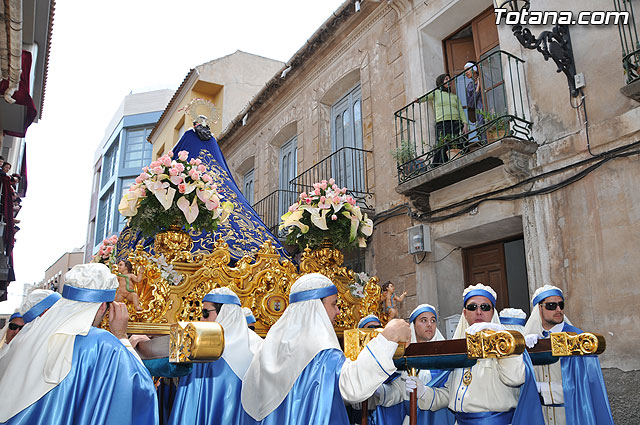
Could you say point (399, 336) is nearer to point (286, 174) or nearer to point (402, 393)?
point (402, 393)

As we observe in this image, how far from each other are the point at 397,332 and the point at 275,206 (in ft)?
30.3

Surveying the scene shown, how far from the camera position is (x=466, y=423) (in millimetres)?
2883

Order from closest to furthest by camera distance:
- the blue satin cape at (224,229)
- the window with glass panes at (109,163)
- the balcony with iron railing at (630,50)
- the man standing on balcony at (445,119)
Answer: the balcony with iron railing at (630,50), the blue satin cape at (224,229), the man standing on balcony at (445,119), the window with glass panes at (109,163)

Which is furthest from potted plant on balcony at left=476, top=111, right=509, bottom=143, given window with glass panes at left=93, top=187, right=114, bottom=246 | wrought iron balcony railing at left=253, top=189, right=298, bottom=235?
window with glass panes at left=93, top=187, right=114, bottom=246

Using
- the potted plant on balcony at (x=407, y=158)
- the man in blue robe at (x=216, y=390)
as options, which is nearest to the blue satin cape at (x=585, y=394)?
the man in blue robe at (x=216, y=390)

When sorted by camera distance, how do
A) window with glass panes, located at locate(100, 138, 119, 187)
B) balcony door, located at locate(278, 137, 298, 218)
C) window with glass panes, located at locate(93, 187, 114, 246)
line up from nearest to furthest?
balcony door, located at locate(278, 137, 298, 218) → window with glass panes, located at locate(93, 187, 114, 246) → window with glass panes, located at locate(100, 138, 119, 187)

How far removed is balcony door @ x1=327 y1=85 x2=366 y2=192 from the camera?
29.7 feet

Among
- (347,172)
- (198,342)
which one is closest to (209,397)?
(198,342)

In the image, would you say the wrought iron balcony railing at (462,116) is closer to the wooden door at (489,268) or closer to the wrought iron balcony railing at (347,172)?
the wrought iron balcony railing at (347,172)

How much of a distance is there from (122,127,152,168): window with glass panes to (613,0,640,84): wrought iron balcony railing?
2064 cm

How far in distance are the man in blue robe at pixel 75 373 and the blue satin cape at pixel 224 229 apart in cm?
244

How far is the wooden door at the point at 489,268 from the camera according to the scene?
6891 millimetres

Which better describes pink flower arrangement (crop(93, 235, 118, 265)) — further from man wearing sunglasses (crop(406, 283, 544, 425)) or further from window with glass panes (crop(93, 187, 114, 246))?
window with glass panes (crop(93, 187, 114, 246))

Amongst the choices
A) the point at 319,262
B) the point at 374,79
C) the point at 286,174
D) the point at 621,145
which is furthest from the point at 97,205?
the point at 621,145
